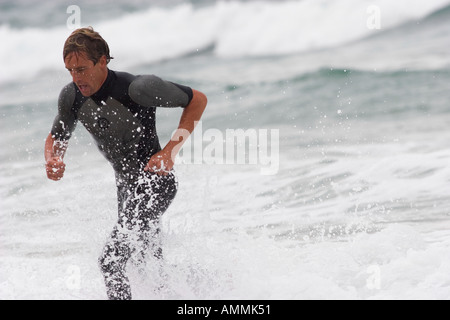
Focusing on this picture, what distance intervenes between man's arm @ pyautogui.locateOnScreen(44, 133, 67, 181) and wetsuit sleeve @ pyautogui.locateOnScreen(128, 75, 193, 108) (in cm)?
57

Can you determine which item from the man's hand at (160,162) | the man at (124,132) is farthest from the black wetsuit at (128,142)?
the man's hand at (160,162)

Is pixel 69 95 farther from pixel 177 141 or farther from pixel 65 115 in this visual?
pixel 177 141

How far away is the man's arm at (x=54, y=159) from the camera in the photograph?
3.78 m

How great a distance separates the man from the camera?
365 cm

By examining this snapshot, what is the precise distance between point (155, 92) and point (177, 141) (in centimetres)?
30

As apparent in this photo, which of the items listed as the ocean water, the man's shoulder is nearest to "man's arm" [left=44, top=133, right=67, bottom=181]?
the man's shoulder

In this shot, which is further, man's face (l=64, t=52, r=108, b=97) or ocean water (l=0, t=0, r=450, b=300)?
ocean water (l=0, t=0, r=450, b=300)

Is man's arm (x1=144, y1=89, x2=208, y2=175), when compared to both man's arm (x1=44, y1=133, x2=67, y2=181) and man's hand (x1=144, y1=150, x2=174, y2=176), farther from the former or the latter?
man's arm (x1=44, y1=133, x2=67, y2=181)

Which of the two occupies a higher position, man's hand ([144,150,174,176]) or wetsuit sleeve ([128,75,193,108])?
wetsuit sleeve ([128,75,193,108])

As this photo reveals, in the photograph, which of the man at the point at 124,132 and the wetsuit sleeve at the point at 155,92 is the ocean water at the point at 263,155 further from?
the wetsuit sleeve at the point at 155,92

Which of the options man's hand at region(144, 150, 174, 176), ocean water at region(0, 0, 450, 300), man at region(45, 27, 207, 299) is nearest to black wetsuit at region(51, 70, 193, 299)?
man at region(45, 27, 207, 299)

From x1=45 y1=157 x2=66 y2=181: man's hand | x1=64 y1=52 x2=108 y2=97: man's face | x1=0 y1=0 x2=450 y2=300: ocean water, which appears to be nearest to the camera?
x1=64 y1=52 x2=108 y2=97: man's face

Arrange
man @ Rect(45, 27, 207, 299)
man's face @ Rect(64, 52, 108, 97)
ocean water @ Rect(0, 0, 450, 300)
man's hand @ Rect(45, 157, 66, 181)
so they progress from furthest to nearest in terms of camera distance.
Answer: ocean water @ Rect(0, 0, 450, 300) → man's hand @ Rect(45, 157, 66, 181) → man @ Rect(45, 27, 207, 299) → man's face @ Rect(64, 52, 108, 97)

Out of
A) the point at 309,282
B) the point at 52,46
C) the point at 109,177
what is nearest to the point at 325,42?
the point at 52,46
